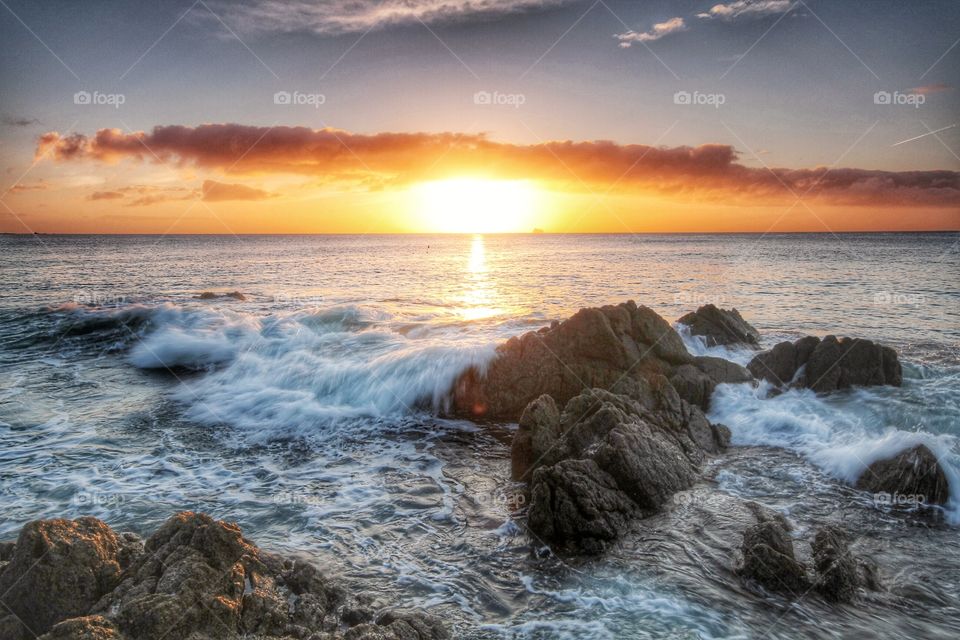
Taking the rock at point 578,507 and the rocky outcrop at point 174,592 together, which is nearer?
the rocky outcrop at point 174,592

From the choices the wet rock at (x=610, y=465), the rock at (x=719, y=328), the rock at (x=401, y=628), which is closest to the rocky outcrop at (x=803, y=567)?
the wet rock at (x=610, y=465)

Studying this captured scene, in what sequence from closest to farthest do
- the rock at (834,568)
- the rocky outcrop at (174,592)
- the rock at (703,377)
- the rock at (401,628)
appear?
the rocky outcrop at (174,592) → the rock at (401,628) → the rock at (834,568) → the rock at (703,377)

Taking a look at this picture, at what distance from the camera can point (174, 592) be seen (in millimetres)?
5391

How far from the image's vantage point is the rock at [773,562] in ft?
22.9

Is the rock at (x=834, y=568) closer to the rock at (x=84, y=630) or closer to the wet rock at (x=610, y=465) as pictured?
the wet rock at (x=610, y=465)

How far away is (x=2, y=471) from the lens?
10.5 meters

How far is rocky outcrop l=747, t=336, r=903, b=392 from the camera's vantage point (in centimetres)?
1455

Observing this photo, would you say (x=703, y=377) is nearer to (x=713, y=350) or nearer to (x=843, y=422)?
(x=843, y=422)

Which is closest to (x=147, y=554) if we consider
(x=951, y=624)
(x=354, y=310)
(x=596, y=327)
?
(x=951, y=624)

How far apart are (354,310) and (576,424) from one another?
17423 millimetres

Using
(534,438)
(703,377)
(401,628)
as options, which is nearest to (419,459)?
(534,438)

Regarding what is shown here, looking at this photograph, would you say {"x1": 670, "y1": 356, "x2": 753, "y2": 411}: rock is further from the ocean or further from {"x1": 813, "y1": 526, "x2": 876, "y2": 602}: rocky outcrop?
{"x1": 813, "y1": 526, "x2": 876, "y2": 602}: rocky outcrop

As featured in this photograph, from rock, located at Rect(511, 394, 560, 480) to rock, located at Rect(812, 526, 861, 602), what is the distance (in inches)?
173

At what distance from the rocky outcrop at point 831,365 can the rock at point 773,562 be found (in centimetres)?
855
